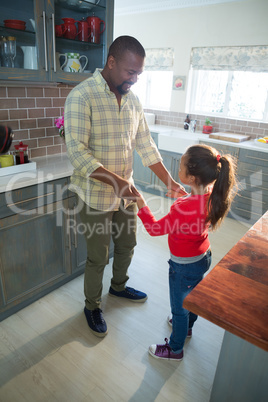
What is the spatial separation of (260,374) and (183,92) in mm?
3945

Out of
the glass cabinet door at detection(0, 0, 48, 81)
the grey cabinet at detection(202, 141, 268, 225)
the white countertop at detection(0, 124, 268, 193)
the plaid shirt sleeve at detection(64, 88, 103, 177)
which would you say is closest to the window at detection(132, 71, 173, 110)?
the white countertop at detection(0, 124, 268, 193)

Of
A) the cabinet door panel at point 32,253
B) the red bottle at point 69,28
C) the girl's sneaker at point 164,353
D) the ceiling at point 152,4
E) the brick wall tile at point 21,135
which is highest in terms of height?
the ceiling at point 152,4

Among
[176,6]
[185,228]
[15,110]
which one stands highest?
[176,6]

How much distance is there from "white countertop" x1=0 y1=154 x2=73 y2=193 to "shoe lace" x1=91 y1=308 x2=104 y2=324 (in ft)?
2.85

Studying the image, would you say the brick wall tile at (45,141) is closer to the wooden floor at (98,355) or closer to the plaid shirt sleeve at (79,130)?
the plaid shirt sleeve at (79,130)

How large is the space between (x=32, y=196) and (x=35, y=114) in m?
0.77

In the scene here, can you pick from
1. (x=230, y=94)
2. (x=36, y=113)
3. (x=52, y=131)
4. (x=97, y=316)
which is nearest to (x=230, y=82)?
(x=230, y=94)

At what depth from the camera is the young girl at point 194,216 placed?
1.29 metres

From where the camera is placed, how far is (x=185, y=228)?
1356mm

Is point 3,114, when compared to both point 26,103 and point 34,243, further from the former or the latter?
point 34,243

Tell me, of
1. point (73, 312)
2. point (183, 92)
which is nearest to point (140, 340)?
point (73, 312)

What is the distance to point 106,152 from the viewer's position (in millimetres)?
1590

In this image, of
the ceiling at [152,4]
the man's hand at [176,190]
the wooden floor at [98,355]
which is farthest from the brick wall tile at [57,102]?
Result: the ceiling at [152,4]

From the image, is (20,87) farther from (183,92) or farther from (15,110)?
(183,92)
